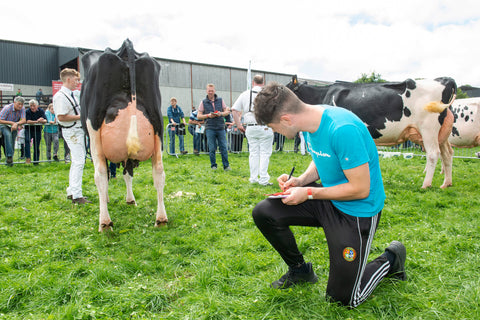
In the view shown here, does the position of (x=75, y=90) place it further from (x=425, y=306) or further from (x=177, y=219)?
(x=425, y=306)

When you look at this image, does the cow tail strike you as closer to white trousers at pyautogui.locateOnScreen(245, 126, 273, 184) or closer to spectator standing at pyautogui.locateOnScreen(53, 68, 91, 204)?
spectator standing at pyautogui.locateOnScreen(53, 68, 91, 204)

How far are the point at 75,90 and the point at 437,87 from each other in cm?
680

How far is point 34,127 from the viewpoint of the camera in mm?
10203

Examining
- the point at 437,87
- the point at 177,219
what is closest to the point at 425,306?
the point at 177,219

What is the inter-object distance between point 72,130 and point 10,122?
18.4 feet

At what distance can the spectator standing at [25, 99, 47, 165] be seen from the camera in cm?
1012

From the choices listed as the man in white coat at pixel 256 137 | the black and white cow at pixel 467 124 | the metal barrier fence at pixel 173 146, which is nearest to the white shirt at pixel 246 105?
the man in white coat at pixel 256 137

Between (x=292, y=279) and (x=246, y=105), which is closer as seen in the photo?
(x=292, y=279)

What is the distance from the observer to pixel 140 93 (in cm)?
416

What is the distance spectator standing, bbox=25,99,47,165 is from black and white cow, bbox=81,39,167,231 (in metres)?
7.33

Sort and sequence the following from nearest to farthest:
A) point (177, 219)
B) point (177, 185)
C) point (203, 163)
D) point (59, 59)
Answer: point (177, 219)
point (177, 185)
point (203, 163)
point (59, 59)

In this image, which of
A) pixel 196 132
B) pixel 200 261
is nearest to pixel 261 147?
pixel 200 261

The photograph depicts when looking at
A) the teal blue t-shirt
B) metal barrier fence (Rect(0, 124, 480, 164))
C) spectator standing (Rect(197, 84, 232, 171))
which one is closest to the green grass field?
the teal blue t-shirt

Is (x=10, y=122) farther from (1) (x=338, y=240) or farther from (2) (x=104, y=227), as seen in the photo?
(1) (x=338, y=240)
